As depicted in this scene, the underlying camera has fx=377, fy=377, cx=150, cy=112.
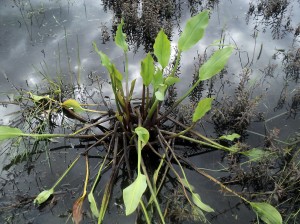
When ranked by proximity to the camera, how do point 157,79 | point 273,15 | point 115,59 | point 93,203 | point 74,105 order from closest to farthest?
point 93,203 < point 157,79 < point 74,105 < point 115,59 < point 273,15

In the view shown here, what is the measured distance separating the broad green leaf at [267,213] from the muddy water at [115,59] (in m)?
0.16

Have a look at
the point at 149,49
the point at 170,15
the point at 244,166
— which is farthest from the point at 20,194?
the point at 170,15

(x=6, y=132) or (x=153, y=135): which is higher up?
(x=6, y=132)

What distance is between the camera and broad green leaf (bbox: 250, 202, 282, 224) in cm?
152

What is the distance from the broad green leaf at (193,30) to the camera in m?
1.70

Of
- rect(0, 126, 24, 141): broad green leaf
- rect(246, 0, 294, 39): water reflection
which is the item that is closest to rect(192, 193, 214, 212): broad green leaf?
rect(0, 126, 24, 141): broad green leaf

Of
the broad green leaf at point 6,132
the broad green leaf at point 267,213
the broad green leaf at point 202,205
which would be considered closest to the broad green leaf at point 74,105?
the broad green leaf at point 6,132

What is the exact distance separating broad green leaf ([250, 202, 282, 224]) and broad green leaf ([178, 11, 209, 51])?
0.77 m

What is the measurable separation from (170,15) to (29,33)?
103 cm

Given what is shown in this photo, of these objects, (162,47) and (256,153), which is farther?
(256,153)

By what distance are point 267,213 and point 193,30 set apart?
86 centimetres

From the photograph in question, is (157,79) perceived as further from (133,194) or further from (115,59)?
(115,59)

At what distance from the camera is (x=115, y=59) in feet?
8.14

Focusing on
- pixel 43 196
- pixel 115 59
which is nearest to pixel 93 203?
pixel 43 196
